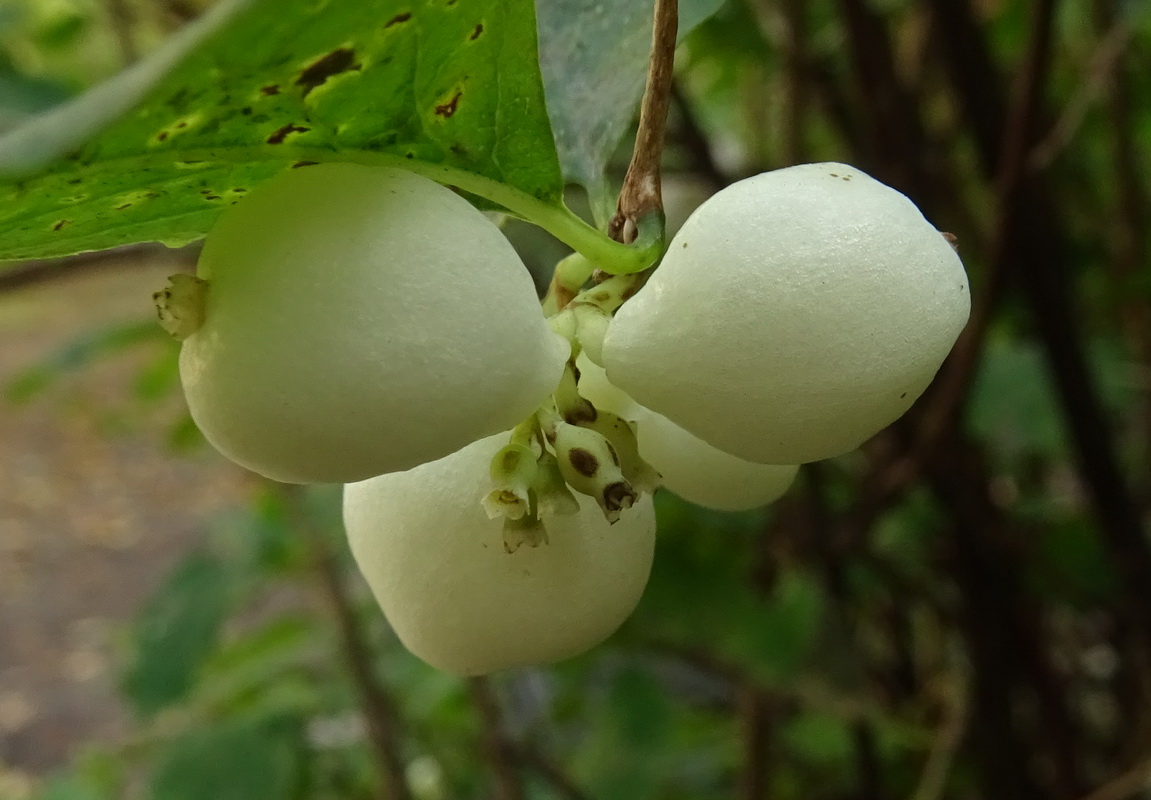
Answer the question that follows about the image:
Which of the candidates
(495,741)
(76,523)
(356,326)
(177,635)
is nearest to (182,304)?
(356,326)

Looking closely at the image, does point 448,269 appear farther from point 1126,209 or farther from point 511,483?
point 1126,209

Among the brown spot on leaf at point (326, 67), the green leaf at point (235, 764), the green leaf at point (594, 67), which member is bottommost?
the green leaf at point (235, 764)

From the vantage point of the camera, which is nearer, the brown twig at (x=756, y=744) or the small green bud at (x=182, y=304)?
the small green bud at (x=182, y=304)

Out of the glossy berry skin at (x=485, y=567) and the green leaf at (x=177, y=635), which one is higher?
the glossy berry skin at (x=485, y=567)

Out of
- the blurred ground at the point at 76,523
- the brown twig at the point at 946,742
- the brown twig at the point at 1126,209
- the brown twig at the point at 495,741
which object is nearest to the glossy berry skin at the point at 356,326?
the brown twig at the point at 495,741

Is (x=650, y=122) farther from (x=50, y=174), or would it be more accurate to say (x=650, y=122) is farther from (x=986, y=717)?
(x=986, y=717)

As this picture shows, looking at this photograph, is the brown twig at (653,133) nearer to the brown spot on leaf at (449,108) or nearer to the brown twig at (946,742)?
the brown spot on leaf at (449,108)

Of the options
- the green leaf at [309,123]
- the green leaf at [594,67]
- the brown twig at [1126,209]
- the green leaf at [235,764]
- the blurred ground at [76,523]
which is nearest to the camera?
the green leaf at [309,123]

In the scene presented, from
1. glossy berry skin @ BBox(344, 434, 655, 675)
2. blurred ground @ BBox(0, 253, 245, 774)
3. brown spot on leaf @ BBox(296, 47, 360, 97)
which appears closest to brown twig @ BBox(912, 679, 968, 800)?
glossy berry skin @ BBox(344, 434, 655, 675)
